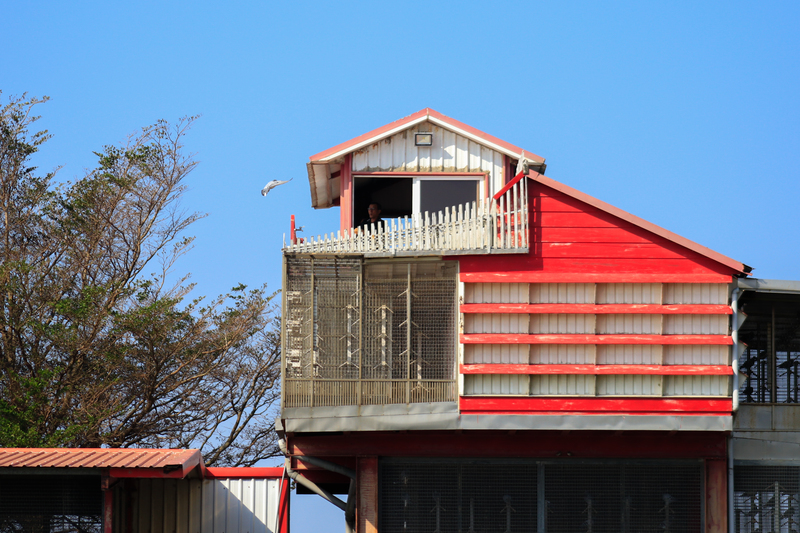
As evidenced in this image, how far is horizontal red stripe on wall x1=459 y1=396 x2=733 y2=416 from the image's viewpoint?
712 inches

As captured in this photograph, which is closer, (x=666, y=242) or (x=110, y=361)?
(x=666, y=242)

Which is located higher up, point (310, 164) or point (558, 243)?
point (310, 164)

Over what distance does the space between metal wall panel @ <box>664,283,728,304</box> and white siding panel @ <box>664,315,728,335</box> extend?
29 cm

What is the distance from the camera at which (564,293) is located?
18.4 m

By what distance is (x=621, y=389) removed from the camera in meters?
18.1

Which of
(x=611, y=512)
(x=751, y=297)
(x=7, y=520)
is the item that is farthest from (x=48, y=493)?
(x=751, y=297)

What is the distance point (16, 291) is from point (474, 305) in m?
17.4

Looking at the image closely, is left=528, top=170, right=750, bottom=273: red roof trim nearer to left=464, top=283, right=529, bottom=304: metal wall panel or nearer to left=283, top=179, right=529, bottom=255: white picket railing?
left=283, top=179, right=529, bottom=255: white picket railing

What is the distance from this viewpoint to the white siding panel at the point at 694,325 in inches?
Result: 718

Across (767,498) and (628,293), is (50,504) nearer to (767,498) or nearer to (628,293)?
(628,293)

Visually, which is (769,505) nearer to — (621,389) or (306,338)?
(621,389)

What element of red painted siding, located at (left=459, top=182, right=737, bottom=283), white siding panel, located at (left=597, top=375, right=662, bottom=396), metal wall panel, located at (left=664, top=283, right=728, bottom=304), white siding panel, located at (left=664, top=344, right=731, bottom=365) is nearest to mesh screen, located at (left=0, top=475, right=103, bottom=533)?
red painted siding, located at (left=459, top=182, right=737, bottom=283)

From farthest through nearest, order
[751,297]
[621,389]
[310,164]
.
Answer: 1. [310,164]
2. [751,297]
3. [621,389]

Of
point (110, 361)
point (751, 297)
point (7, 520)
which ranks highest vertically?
point (751, 297)
